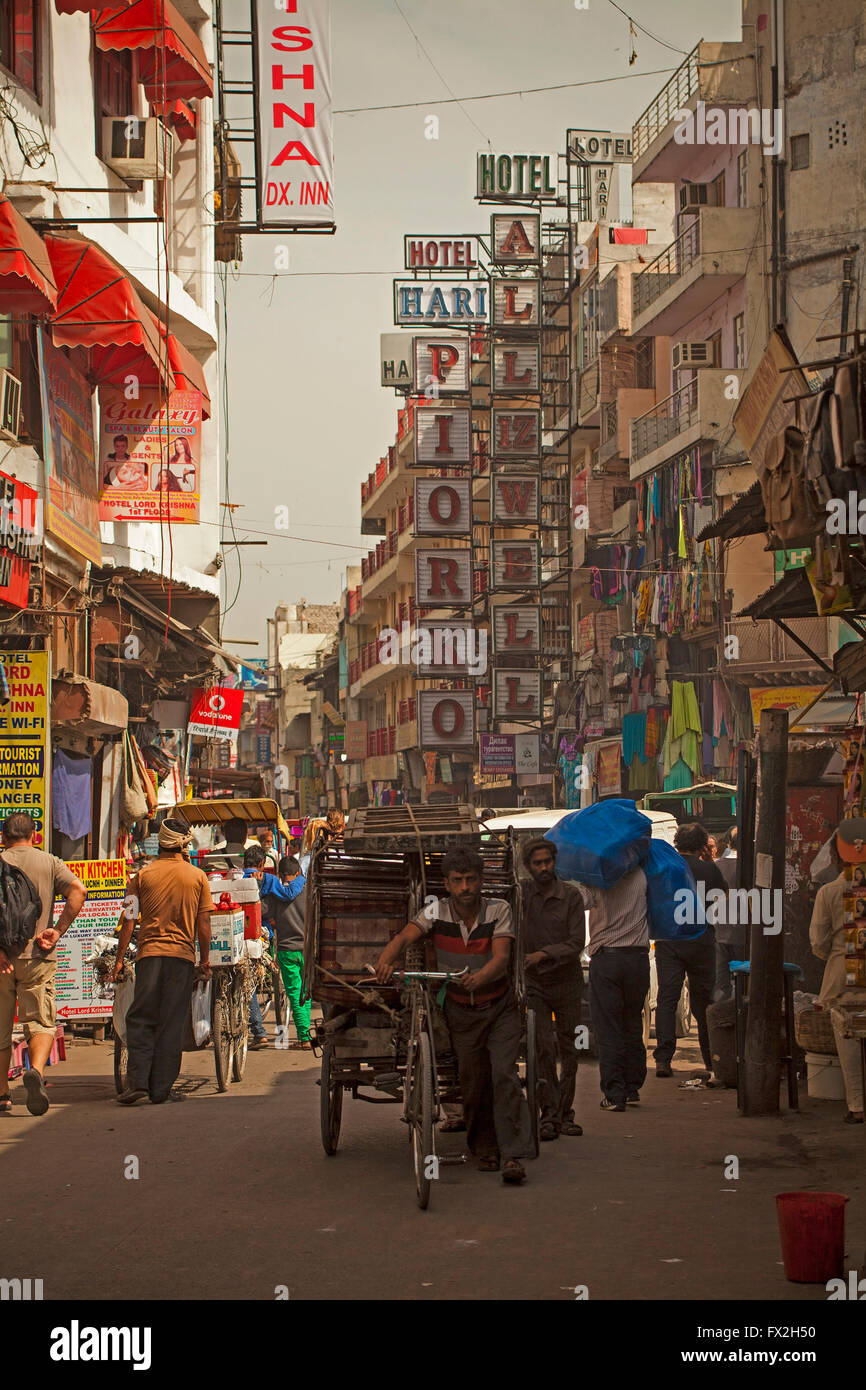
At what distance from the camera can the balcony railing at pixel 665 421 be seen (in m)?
34.2

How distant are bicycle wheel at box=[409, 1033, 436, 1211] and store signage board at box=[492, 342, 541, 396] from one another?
38267 millimetres

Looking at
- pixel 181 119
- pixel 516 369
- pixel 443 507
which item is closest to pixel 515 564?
pixel 443 507

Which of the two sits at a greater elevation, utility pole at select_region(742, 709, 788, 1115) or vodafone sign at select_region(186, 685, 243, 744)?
vodafone sign at select_region(186, 685, 243, 744)

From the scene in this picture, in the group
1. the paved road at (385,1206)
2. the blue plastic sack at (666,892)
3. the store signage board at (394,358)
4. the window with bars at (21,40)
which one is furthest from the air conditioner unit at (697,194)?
the store signage board at (394,358)

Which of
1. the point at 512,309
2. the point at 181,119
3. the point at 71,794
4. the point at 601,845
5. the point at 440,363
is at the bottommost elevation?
the point at 601,845

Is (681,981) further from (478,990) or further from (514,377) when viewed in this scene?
(514,377)

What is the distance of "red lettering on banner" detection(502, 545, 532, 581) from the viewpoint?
44812 millimetres

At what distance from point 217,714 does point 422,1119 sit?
21.1m

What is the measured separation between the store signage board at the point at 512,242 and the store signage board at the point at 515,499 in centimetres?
681

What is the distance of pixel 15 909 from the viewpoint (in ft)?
34.9

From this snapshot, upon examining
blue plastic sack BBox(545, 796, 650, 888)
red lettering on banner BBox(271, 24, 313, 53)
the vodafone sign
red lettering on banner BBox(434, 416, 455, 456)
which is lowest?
blue plastic sack BBox(545, 796, 650, 888)

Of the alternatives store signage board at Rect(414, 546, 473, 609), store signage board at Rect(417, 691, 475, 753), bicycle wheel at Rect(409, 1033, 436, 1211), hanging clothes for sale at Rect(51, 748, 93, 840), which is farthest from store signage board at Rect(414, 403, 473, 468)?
bicycle wheel at Rect(409, 1033, 436, 1211)

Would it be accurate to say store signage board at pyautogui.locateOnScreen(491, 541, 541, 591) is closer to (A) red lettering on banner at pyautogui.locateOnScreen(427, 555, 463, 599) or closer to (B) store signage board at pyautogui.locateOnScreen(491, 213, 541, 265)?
(A) red lettering on banner at pyautogui.locateOnScreen(427, 555, 463, 599)
